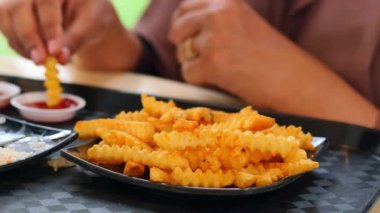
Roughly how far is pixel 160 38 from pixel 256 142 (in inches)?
26.5

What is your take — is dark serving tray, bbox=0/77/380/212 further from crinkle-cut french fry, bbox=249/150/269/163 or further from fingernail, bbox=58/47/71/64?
fingernail, bbox=58/47/71/64

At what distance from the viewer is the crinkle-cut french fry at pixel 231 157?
641 millimetres

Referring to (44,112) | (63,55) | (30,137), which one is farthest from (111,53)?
(30,137)

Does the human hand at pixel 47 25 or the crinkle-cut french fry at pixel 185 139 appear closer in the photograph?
the crinkle-cut french fry at pixel 185 139

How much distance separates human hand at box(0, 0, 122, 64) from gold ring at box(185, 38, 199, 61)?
0.50 feet

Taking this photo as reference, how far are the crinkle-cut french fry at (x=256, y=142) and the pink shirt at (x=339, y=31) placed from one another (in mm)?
378

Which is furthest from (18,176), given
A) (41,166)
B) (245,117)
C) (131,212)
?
(245,117)

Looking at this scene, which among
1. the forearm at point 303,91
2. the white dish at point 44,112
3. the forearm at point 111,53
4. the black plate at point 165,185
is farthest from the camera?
the forearm at point 111,53

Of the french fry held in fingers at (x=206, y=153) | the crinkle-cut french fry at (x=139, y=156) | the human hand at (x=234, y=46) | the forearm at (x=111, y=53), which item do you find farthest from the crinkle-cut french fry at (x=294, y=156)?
the forearm at (x=111, y=53)

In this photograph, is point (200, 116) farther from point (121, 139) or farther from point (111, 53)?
point (111, 53)

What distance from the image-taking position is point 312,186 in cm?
Result: 71

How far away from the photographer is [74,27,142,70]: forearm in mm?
1187

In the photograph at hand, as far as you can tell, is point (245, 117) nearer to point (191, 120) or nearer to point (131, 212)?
Result: point (191, 120)

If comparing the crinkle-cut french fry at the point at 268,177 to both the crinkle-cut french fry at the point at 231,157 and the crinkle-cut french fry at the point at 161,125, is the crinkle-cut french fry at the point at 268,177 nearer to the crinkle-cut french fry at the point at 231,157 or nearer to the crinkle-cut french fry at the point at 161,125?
the crinkle-cut french fry at the point at 231,157
